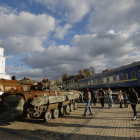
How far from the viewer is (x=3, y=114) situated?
5586 mm

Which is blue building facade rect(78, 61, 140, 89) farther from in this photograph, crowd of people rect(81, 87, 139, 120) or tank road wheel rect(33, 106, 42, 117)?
tank road wheel rect(33, 106, 42, 117)

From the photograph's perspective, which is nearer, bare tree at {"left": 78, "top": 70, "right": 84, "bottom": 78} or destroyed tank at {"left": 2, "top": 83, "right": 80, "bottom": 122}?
destroyed tank at {"left": 2, "top": 83, "right": 80, "bottom": 122}

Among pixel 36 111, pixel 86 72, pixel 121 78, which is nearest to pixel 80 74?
pixel 86 72

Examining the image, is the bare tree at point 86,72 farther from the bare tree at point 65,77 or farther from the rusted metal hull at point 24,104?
the rusted metal hull at point 24,104

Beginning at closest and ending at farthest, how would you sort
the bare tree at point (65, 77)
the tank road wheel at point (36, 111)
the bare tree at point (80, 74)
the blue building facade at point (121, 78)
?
the tank road wheel at point (36, 111), the blue building facade at point (121, 78), the bare tree at point (80, 74), the bare tree at point (65, 77)

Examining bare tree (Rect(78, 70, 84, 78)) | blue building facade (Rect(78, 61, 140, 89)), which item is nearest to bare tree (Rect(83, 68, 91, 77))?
bare tree (Rect(78, 70, 84, 78))

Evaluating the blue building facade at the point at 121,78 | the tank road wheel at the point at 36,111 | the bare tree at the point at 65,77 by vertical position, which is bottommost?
the tank road wheel at the point at 36,111

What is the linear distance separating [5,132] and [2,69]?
38.5 metres

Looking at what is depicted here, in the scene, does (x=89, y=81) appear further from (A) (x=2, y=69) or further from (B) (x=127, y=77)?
(A) (x=2, y=69)

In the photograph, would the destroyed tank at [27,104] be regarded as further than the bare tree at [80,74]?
No

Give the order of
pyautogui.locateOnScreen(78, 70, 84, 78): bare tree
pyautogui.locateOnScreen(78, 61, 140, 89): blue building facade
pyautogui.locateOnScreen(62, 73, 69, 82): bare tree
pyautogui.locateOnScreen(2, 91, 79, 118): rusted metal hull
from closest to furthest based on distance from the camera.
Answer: pyautogui.locateOnScreen(2, 91, 79, 118): rusted metal hull, pyautogui.locateOnScreen(78, 61, 140, 89): blue building facade, pyautogui.locateOnScreen(78, 70, 84, 78): bare tree, pyautogui.locateOnScreen(62, 73, 69, 82): bare tree

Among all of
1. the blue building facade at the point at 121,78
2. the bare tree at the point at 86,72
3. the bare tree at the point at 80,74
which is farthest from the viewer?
the bare tree at the point at 80,74

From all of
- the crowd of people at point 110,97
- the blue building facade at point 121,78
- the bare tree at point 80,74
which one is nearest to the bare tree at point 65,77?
the bare tree at point 80,74

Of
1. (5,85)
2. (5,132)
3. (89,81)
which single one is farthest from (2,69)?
(5,132)
